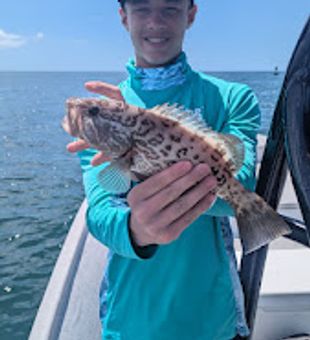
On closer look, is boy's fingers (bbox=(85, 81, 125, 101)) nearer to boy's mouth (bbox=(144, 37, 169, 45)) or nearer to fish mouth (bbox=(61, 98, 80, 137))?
fish mouth (bbox=(61, 98, 80, 137))

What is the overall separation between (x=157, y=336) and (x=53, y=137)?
31604 millimetres

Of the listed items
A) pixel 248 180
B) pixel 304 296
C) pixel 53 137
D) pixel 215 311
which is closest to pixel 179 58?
pixel 248 180

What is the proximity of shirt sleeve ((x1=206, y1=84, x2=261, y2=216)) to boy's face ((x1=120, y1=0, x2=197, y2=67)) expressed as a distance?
516 mm

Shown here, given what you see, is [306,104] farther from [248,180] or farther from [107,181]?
[107,181]

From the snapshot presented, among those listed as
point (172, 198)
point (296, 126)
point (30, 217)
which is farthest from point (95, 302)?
point (30, 217)

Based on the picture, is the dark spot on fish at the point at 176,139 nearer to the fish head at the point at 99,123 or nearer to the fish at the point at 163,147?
the fish at the point at 163,147

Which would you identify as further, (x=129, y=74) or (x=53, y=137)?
(x=53, y=137)

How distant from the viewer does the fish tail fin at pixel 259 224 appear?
80.4 inches

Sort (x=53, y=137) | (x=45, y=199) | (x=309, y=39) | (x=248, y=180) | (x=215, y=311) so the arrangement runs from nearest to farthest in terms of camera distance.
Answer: (x=309, y=39) < (x=248, y=180) < (x=215, y=311) < (x=45, y=199) < (x=53, y=137)

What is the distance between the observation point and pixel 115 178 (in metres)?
2.09

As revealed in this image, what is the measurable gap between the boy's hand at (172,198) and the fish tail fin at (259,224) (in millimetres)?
234

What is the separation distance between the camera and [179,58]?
9.69 feet

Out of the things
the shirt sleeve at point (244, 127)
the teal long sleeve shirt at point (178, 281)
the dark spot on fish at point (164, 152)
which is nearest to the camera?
the dark spot on fish at point (164, 152)

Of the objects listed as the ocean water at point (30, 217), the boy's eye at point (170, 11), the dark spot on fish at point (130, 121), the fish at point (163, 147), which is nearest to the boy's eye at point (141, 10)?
the boy's eye at point (170, 11)
